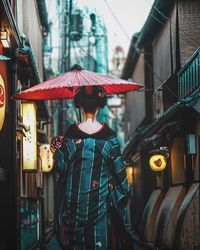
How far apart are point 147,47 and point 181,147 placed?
32.7 ft

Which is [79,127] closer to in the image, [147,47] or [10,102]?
[10,102]

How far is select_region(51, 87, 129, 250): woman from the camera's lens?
9891 millimetres

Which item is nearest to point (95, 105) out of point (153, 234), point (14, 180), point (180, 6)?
point (14, 180)

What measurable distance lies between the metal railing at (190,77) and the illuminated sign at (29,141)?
17.6 feet

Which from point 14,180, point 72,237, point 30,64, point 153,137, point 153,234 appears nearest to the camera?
point 72,237

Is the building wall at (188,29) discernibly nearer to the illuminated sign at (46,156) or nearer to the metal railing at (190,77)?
the metal railing at (190,77)

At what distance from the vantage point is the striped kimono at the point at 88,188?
9891 mm

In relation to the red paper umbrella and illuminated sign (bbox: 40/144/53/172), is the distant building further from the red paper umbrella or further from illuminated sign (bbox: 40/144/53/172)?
the red paper umbrella

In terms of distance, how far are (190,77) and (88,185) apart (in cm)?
1143

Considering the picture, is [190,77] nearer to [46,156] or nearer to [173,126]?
[173,126]

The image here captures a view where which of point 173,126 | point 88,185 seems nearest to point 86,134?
point 88,185

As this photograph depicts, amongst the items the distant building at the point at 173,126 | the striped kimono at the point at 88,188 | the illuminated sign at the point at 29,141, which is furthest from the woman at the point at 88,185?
the illuminated sign at the point at 29,141

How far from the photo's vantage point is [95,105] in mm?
10586

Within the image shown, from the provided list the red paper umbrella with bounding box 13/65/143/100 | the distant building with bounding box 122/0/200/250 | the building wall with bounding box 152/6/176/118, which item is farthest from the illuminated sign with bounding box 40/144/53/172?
the red paper umbrella with bounding box 13/65/143/100
